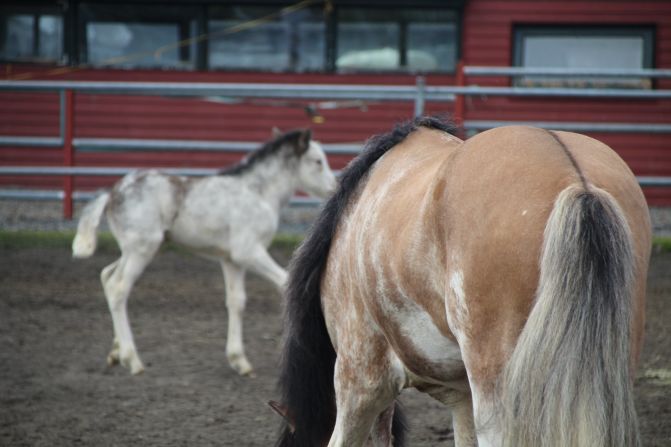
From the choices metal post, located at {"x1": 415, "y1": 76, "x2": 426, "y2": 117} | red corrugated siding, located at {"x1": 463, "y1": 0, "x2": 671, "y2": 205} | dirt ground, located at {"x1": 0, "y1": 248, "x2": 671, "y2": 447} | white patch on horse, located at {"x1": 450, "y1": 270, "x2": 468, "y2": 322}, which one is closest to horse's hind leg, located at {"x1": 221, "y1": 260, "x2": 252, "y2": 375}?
dirt ground, located at {"x1": 0, "y1": 248, "x2": 671, "y2": 447}

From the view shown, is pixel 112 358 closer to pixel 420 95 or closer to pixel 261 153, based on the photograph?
pixel 261 153

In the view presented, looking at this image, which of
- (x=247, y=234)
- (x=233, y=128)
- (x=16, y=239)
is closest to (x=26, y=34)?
(x=233, y=128)

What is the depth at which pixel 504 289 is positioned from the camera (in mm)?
2023

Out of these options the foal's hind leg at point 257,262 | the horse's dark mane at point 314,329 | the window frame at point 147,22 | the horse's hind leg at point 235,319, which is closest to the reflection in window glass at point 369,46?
the window frame at point 147,22

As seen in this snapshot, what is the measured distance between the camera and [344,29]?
12.5 metres

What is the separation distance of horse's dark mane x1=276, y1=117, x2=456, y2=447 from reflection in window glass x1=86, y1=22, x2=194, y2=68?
32.5ft

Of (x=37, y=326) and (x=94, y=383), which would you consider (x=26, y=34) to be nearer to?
(x=37, y=326)

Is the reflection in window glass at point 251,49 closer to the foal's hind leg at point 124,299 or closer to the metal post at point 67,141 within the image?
the metal post at point 67,141

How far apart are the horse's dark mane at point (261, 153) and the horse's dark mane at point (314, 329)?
3.84 metres

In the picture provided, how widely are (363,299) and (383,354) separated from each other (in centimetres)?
18

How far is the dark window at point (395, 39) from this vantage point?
1243cm

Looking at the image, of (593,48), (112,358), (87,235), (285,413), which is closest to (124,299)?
(112,358)

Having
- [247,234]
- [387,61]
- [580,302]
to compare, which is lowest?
[247,234]

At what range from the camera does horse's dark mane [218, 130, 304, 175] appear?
6996mm
